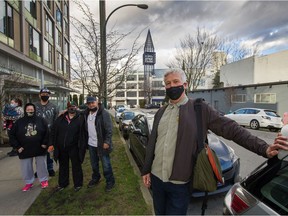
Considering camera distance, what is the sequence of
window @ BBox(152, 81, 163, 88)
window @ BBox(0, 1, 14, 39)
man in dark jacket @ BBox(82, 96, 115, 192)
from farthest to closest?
window @ BBox(152, 81, 163, 88), window @ BBox(0, 1, 14, 39), man in dark jacket @ BBox(82, 96, 115, 192)

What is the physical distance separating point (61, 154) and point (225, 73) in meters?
37.0

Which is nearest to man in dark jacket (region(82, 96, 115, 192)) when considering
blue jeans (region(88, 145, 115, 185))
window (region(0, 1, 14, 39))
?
blue jeans (region(88, 145, 115, 185))

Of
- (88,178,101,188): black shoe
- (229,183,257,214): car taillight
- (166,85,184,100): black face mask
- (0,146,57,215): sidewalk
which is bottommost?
(0,146,57,215): sidewalk

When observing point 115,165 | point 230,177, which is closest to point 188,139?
point 230,177

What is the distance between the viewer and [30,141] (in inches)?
166

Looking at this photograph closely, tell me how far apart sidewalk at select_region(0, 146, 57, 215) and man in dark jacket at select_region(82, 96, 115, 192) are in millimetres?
1102

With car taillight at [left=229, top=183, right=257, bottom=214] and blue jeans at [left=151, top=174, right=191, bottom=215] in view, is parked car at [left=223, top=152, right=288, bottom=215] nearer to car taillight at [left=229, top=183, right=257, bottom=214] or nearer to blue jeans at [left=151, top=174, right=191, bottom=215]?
car taillight at [left=229, top=183, right=257, bottom=214]

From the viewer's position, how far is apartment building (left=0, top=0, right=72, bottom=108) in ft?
38.2

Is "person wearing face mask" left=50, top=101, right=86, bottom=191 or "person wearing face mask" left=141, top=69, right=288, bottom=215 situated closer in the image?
"person wearing face mask" left=141, top=69, right=288, bottom=215

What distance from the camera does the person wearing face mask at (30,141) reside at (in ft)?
13.8

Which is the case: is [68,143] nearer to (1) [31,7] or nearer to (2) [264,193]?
(2) [264,193]

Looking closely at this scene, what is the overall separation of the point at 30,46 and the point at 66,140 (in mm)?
19001

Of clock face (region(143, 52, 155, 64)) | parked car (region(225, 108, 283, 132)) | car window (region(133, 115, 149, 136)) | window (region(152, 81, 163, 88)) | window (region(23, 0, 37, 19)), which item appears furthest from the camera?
clock face (region(143, 52, 155, 64))

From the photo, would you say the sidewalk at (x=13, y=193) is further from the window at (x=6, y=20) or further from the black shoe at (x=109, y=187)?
the window at (x=6, y=20)
